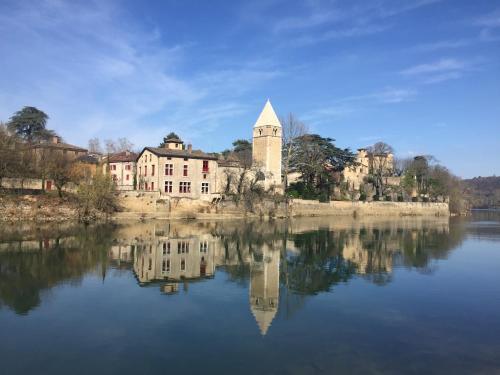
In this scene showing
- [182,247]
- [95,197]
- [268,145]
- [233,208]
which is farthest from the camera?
[268,145]

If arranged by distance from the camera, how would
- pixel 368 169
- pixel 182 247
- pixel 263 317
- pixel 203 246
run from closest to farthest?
pixel 263 317, pixel 182 247, pixel 203 246, pixel 368 169

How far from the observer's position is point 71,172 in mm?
45312

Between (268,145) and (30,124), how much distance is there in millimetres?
35058

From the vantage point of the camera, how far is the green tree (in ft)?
213

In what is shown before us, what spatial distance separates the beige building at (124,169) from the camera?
180ft

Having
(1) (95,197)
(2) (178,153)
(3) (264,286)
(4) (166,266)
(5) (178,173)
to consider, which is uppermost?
(2) (178,153)

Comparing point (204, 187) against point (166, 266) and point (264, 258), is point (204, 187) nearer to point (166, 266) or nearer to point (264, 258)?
point (264, 258)

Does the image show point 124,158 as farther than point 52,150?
Yes

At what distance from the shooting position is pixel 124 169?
56.8 m

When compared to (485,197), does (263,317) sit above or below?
below

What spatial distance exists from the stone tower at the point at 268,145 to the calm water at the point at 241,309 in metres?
31.9

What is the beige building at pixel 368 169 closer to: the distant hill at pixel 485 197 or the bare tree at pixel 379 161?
the bare tree at pixel 379 161

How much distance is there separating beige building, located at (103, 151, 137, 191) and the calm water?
27096 millimetres

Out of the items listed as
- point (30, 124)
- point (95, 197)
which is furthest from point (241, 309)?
point (30, 124)
